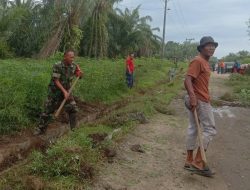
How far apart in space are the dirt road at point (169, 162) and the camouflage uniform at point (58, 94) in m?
A: 1.39

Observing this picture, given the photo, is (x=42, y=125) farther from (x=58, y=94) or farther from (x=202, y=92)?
(x=202, y=92)

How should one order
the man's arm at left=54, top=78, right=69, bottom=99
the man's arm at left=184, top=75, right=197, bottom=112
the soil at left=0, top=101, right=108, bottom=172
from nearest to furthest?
the man's arm at left=184, top=75, right=197, bottom=112 → the soil at left=0, top=101, right=108, bottom=172 → the man's arm at left=54, top=78, right=69, bottom=99

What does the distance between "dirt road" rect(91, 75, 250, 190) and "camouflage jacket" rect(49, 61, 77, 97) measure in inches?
A: 64.1

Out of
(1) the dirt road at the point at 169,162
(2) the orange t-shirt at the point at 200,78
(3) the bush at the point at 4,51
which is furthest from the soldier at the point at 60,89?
(3) the bush at the point at 4,51

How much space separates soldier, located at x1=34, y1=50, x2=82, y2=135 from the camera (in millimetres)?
8352

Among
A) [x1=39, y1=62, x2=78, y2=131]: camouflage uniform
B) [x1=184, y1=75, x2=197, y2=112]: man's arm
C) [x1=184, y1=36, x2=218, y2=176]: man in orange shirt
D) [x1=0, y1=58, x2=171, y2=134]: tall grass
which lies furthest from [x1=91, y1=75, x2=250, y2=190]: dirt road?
[x1=0, y1=58, x2=171, y2=134]: tall grass

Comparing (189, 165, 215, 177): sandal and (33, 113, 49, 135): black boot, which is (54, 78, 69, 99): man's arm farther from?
(189, 165, 215, 177): sandal

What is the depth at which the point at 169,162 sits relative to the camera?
6766 millimetres

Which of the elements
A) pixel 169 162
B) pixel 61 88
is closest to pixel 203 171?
pixel 169 162

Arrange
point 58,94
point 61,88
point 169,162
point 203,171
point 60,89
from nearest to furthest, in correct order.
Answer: point 203,171 → point 169,162 → point 61,88 → point 60,89 → point 58,94

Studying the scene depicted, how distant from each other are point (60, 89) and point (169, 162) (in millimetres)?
2769

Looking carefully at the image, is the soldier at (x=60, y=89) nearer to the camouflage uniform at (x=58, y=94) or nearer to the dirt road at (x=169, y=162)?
the camouflage uniform at (x=58, y=94)

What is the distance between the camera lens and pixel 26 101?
30.6 ft

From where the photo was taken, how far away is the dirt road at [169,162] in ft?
18.7
